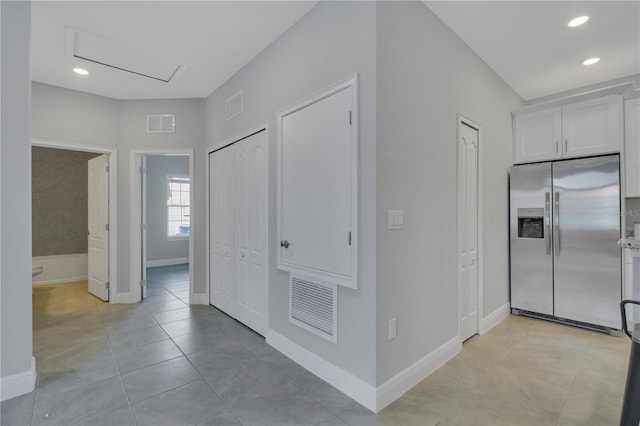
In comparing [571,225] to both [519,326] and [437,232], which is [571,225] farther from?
[437,232]

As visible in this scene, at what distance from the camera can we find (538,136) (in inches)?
146

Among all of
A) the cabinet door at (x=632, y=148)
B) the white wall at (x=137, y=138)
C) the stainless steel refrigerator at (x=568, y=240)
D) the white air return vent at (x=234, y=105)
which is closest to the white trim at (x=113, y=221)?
the white wall at (x=137, y=138)

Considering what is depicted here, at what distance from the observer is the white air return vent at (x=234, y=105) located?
11.6 ft

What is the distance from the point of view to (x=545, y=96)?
13.6 ft

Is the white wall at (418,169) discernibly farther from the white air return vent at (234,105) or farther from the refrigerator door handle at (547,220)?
the white air return vent at (234,105)

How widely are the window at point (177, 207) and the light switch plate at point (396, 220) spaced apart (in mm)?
6979

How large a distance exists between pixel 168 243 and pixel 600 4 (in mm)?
8289

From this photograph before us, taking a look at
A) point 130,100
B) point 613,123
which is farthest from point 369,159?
point 130,100

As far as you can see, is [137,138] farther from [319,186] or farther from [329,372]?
[329,372]

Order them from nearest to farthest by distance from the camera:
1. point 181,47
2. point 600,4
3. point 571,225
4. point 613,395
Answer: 1. point 613,395
2. point 600,4
3. point 181,47
4. point 571,225

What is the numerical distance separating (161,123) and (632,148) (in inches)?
227

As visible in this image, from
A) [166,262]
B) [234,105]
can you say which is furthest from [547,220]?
[166,262]

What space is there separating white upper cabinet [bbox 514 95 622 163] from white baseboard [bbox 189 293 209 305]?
15.0 feet

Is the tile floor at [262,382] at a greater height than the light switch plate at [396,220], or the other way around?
the light switch plate at [396,220]
